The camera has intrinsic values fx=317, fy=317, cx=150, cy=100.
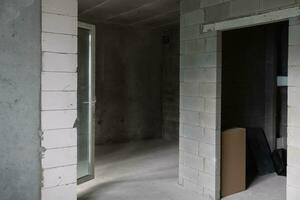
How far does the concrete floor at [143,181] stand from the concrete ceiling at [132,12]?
8.91 ft

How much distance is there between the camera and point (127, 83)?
7648 mm

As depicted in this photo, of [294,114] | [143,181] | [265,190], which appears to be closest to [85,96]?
[143,181]

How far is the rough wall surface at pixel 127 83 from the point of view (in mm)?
7254

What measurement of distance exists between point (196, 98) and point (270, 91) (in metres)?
2.43

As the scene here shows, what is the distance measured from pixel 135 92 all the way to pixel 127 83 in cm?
32

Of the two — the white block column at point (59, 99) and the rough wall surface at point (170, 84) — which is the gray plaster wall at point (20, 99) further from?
the rough wall surface at point (170, 84)

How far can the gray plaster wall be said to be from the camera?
246 centimetres

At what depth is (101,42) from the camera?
7.20m

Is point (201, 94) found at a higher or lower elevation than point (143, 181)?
higher

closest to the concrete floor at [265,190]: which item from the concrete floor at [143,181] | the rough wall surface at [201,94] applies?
the concrete floor at [143,181]

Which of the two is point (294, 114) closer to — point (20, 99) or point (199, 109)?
point (199, 109)

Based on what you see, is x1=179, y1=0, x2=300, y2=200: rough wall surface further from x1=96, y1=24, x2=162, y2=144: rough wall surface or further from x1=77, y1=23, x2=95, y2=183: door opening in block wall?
x1=96, y1=24, x2=162, y2=144: rough wall surface

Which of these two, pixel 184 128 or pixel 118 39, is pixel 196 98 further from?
pixel 118 39

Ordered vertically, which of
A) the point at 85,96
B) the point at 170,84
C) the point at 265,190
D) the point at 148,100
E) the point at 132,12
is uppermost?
the point at 132,12
